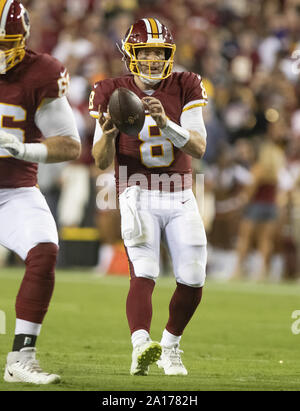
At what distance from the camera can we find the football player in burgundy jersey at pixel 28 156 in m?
4.51

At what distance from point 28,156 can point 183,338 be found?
Result: 282 centimetres

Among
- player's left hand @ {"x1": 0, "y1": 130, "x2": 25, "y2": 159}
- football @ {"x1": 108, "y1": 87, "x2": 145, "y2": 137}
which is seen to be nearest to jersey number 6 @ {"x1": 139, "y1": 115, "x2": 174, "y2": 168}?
football @ {"x1": 108, "y1": 87, "x2": 145, "y2": 137}

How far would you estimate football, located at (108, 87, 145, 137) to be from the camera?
4.79 meters

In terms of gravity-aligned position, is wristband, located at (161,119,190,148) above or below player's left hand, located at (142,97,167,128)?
below

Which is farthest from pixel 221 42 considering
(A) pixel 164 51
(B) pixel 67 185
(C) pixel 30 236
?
(C) pixel 30 236

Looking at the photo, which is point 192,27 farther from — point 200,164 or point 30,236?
point 30,236

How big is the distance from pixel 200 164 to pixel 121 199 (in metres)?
6.72

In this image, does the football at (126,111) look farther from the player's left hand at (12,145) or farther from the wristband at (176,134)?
the player's left hand at (12,145)

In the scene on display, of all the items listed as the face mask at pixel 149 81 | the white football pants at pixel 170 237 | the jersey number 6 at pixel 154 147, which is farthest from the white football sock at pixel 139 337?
the face mask at pixel 149 81

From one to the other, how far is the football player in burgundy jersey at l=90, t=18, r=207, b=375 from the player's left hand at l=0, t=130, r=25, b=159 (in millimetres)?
691

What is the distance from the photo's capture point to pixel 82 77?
13.0m

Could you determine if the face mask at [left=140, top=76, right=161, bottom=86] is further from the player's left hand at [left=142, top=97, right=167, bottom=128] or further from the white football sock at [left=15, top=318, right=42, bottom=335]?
the white football sock at [left=15, top=318, right=42, bottom=335]

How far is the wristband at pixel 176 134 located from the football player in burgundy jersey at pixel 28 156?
0.51 meters

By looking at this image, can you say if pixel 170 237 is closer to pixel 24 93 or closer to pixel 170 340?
pixel 170 340
